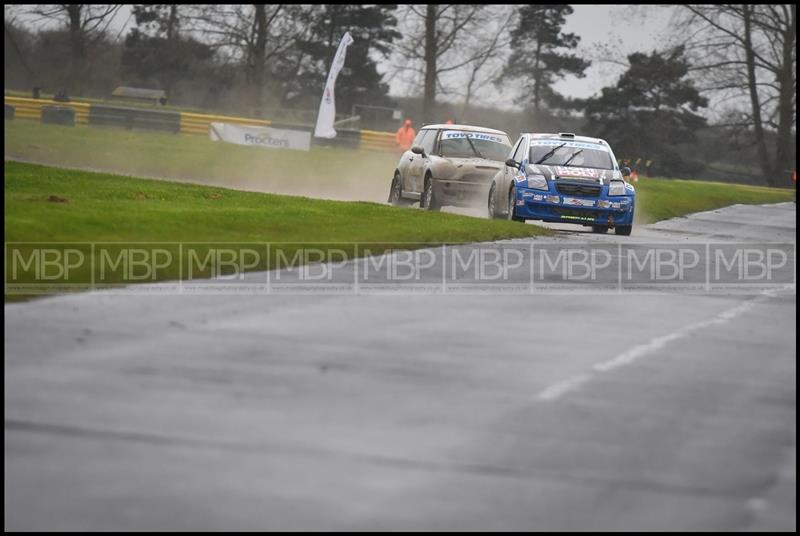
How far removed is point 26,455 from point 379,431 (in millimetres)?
1636

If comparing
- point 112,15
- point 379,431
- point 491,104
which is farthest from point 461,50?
point 379,431

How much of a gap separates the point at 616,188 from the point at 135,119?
115 feet

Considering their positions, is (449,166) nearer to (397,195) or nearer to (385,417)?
(397,195)

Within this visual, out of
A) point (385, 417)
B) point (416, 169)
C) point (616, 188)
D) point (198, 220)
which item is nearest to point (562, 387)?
point (385, 417)

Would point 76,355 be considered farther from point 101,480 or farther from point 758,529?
point 758,529

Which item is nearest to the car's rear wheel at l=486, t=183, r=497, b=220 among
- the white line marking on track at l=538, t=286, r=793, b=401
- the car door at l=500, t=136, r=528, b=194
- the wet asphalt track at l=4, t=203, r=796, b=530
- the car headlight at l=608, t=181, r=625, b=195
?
the car door at l=500, t=136, r=528, b=194

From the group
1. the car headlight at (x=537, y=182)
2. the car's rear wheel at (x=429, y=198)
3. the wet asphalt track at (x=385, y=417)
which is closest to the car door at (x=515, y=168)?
the car headlight at (x=537, y=182)

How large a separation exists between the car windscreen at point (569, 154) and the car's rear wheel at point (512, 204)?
1.94 ft

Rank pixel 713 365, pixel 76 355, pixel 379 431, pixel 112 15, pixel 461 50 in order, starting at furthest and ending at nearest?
pixel 461 50 → pixel 112 15 → pixel 713 365 → pixel 76 355 → pixel 379 431

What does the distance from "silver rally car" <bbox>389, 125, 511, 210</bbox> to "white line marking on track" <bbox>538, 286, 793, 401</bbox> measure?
1265 centimetres

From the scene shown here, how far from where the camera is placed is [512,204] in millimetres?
25266

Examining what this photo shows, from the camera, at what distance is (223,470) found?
6.40 metres

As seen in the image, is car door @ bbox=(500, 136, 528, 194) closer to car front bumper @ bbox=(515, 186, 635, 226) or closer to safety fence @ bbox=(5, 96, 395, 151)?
car front bumper @ bbox=(515, 186, 635, 226)

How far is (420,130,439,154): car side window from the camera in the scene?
2831cm
